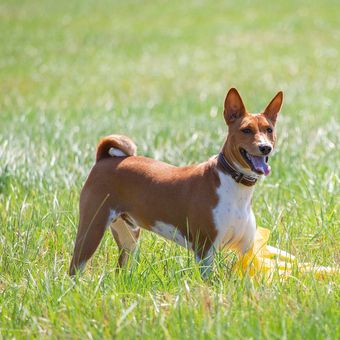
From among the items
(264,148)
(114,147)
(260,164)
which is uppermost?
(264,148)

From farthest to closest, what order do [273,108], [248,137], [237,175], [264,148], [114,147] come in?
[114,147]
[273,108]
[237,175]
[248,137]
[264,148]

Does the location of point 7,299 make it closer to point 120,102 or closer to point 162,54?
point 120,102

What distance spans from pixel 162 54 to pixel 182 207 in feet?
56.0

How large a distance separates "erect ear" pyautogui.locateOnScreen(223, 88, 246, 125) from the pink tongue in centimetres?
35

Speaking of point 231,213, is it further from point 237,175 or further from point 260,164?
point 260,164

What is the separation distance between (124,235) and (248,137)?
1240 millimetres

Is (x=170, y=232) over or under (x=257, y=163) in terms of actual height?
under

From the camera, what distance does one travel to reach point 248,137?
5.11 m

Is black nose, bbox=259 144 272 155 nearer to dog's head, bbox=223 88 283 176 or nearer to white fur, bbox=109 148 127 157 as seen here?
dog's head, bbox=223 88 283 176

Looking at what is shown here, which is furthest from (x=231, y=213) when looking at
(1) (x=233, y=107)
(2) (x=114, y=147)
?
(2) (x=114, y=147)

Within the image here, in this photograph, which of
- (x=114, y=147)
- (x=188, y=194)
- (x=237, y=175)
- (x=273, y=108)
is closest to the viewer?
(x=237, y=175)

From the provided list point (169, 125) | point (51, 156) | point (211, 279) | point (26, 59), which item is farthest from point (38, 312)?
point (26, 59)

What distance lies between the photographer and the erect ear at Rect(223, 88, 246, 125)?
17.5 ft

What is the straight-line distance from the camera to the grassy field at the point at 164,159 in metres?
4.37
